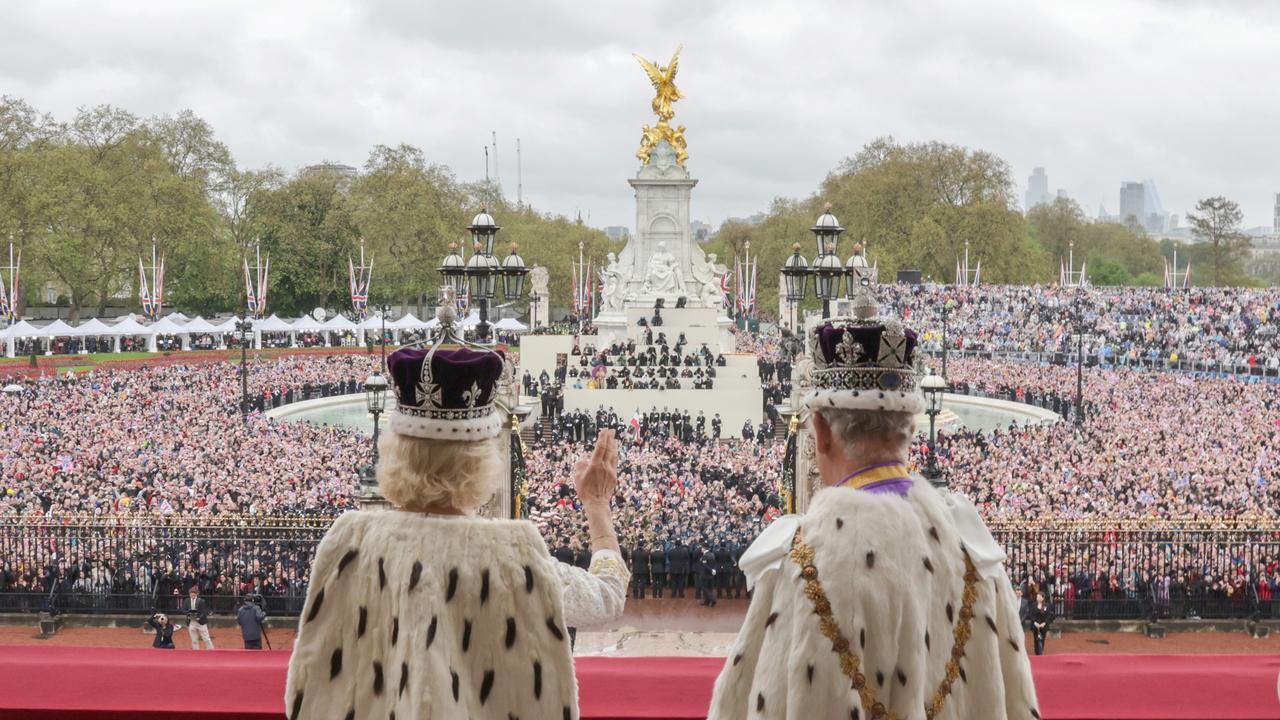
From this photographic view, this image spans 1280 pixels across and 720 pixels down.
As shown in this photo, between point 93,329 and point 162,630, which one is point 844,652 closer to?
point 162,630

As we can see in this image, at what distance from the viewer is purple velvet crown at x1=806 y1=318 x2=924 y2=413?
3250mm

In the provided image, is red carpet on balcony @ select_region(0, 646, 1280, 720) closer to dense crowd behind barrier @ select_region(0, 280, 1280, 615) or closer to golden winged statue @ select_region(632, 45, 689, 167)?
dense crowd behind barrier @ select_region(0, 280, 1280, 615)

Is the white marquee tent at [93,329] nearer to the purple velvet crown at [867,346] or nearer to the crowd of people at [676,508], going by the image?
the crowd of people at [676,508]

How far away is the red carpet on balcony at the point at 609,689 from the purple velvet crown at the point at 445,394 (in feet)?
5.24

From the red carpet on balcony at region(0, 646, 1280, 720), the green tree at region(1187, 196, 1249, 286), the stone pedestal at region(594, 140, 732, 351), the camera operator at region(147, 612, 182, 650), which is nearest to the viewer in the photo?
the red carpet on balcony at region(0, 646, 1280, 720)

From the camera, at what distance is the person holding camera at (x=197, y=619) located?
1507 cm

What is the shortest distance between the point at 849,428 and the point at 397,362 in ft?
4.56

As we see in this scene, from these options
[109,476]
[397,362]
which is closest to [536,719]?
[397,362]

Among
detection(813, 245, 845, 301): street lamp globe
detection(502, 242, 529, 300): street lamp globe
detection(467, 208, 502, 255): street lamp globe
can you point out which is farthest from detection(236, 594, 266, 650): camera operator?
detection(813, 245, 845, 301): street lamp globe

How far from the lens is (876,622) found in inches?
117

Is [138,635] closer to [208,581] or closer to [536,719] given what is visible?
[208,581]

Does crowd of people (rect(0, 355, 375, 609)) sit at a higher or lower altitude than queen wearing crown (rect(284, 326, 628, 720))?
lower

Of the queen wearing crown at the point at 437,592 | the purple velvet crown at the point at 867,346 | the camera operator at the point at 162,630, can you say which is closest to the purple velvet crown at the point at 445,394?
the queen wearing crown at the point at 437,592

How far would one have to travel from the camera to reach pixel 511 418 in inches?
545
